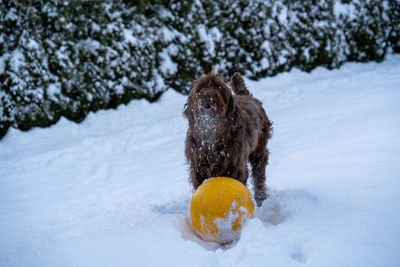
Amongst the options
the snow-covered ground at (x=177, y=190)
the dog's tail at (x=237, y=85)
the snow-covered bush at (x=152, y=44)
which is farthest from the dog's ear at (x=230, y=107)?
the snow-covered bush at (x=152, y=44)

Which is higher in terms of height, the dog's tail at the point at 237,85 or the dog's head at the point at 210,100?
the dog's head at the point at 210,100

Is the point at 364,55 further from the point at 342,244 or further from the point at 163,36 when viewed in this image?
the point at 342,244

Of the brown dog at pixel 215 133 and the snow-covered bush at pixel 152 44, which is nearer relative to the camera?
the brown dog at pixel 215 133

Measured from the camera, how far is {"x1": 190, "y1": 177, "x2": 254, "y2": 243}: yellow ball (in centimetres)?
272

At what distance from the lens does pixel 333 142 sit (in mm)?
4680

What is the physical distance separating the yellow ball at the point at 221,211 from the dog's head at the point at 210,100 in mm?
799

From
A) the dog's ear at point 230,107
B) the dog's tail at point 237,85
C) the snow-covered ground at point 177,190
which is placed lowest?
the snow-covered ground at point 177,190

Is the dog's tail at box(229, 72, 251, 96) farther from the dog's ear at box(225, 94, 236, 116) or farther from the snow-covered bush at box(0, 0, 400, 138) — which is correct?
the snow-covered bush at box(0, 0, 400, 138)

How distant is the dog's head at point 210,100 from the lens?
3229 mm

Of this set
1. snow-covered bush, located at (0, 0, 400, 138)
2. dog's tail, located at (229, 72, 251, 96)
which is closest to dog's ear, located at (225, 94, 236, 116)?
dog's tail, located at (229, 72, 251, 96)

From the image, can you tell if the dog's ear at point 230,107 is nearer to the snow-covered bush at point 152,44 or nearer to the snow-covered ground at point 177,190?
the snow-covered ground at point 177,190

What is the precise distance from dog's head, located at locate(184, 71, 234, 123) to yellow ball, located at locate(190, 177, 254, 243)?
799 mm

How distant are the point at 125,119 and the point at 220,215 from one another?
16.5 ft

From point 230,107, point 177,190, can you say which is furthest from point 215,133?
point 177,190
